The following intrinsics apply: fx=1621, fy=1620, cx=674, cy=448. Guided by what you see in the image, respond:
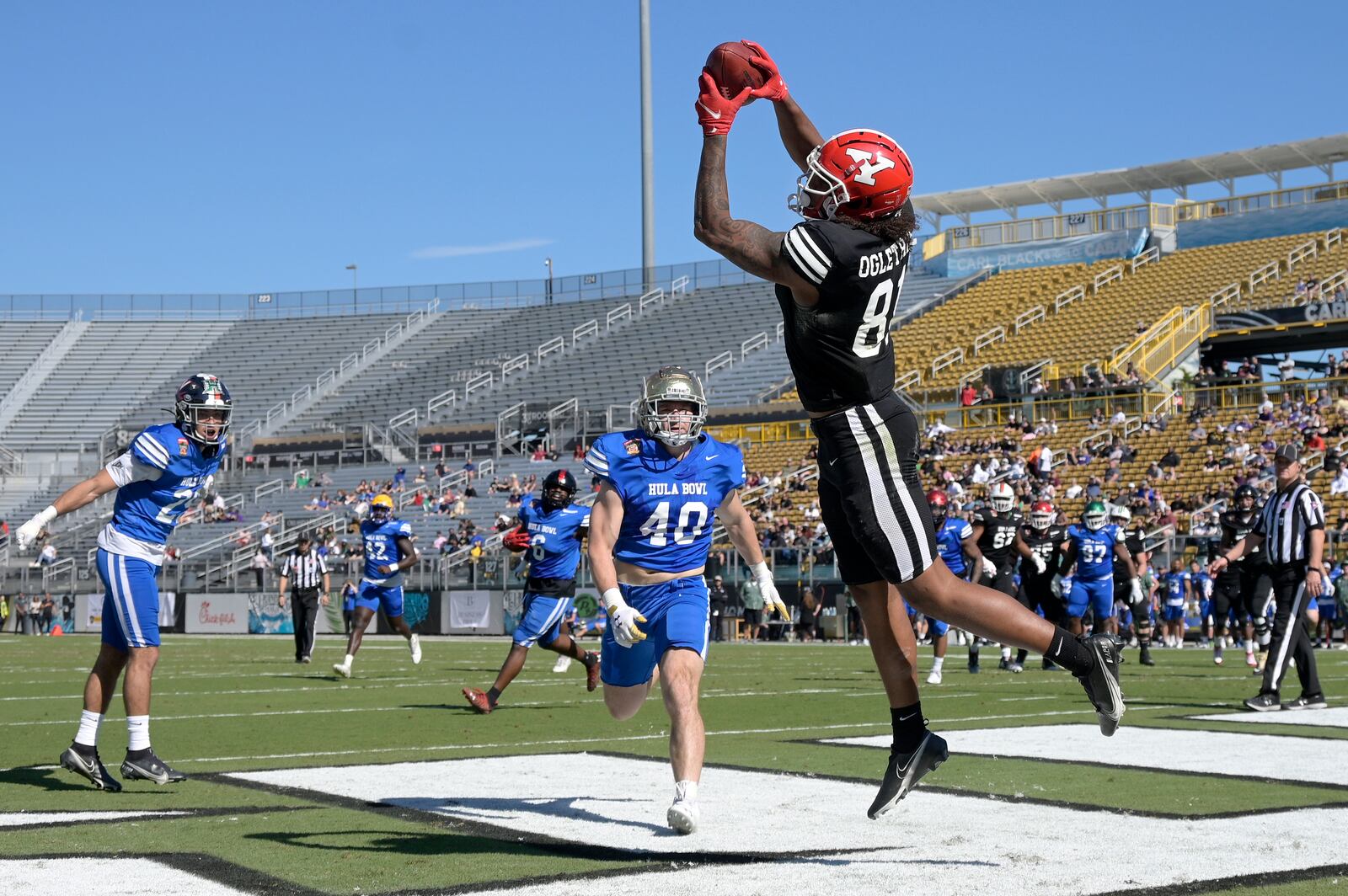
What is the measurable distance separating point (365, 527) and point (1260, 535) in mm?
10282

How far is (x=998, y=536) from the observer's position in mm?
18109

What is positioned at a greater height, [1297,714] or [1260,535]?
[1260,535]

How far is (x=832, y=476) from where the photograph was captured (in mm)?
5496

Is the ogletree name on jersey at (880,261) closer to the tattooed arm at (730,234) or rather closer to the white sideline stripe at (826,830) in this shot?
the tattooed arm at (730,234)

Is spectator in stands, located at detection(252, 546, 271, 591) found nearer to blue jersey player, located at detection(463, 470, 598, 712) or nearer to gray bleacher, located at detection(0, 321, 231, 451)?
gray bleacher, located at detection(0, 321, 231, 451)

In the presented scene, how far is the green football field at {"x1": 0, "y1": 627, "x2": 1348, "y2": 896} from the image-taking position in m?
5.14

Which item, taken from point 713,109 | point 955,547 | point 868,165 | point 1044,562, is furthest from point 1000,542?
point 713,109

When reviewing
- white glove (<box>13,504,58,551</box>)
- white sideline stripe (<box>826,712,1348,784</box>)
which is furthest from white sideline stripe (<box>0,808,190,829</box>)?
white sideline stripe (<box>826,712,1348,784</box>)

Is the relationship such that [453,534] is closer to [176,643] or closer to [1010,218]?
[176,643]

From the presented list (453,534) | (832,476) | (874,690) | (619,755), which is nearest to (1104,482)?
(453,534)

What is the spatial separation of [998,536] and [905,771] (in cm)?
1270

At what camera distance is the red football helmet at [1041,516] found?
736 inches

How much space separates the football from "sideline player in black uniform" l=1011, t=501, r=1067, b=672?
13.7 m

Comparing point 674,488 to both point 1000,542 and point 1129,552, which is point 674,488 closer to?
point 1000,542
